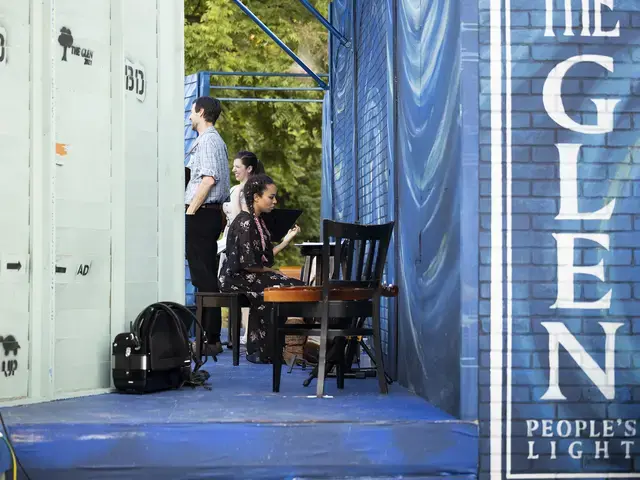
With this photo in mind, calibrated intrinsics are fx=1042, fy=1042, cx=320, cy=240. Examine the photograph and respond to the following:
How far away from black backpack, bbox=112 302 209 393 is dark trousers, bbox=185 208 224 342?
203cm

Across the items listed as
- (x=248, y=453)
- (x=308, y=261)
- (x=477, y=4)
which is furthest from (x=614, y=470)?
(x=308, y=261)

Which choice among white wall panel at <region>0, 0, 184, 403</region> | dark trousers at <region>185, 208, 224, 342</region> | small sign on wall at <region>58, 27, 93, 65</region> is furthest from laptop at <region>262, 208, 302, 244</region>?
small sign on wall at <region>58, 27, 93, 65</region>

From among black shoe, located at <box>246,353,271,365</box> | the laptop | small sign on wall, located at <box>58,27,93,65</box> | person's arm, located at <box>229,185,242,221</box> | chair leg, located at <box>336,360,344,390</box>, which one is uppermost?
small sign on wall, located at <box>58,27,93,65</box>

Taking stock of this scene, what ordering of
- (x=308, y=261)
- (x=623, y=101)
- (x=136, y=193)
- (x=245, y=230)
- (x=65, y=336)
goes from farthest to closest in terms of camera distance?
(x=308, y=261) < (x=245, y=230) < (x=136, y=193) < (x=65, y=336) < (x=623, y=101)

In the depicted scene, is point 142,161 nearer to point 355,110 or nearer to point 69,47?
point 69,47

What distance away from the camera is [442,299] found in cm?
488

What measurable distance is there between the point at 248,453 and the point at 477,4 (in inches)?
84.6

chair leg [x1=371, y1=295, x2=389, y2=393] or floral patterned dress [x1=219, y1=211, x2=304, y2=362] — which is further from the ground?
floral patterned dress [x1=219, y1=211, x2=304, y2=362]

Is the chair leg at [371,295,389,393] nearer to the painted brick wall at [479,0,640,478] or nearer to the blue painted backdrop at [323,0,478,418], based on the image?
the blue painted backdrop at [323,0,478,418]

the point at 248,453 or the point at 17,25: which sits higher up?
the point at 17,25

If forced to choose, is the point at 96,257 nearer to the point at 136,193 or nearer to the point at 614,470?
the point at 136,193

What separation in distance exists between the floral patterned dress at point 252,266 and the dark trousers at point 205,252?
0.24 meters

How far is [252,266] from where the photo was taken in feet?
24.5

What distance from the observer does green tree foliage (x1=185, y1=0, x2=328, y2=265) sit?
16.3 metres
